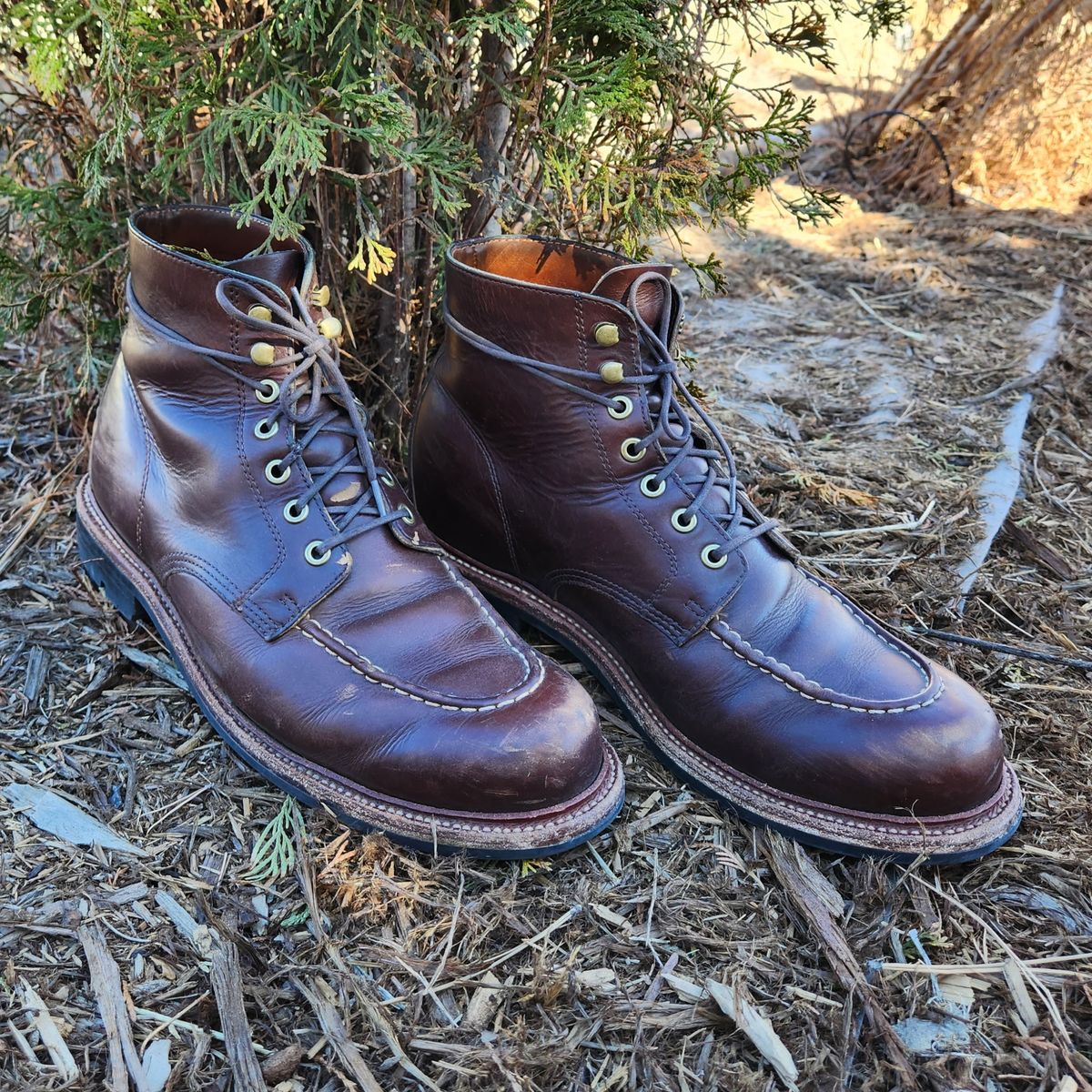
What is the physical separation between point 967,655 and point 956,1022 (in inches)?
37.7

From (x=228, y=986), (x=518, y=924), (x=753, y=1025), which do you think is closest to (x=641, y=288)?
(x=518, y=924)

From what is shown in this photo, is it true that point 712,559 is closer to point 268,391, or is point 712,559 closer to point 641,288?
point 641,288

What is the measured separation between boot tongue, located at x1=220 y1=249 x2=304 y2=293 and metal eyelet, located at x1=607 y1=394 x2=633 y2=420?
0.65 m

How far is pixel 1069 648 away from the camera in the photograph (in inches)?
85.4

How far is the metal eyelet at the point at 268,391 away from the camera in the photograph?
177 centimetres

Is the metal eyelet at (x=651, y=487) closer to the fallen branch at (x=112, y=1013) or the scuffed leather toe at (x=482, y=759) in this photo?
the scuffed leather toe at (x=482, y=759)

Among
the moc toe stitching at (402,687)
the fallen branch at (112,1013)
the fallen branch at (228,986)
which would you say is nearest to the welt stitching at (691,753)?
the moc toe stitching at (402,687)

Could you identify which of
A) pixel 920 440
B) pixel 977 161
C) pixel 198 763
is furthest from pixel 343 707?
pixel 977 161

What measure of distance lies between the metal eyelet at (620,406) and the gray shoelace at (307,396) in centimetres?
45

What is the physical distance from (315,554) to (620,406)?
25.6 inches

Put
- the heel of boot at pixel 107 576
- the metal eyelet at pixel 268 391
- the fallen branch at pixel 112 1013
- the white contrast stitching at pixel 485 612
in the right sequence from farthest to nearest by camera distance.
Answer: the heel of boot at pixel 107 576 < the metal eyelet at pixel 268 391 < the white contrast stitching at pixel 485 612 < the fallen branch at pixel 112 1013

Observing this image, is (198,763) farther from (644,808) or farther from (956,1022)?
(956,1022)

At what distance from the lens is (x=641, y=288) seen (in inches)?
72.3

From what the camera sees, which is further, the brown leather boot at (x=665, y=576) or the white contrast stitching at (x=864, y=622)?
the white contrast stitching at (x=864, y=622)
